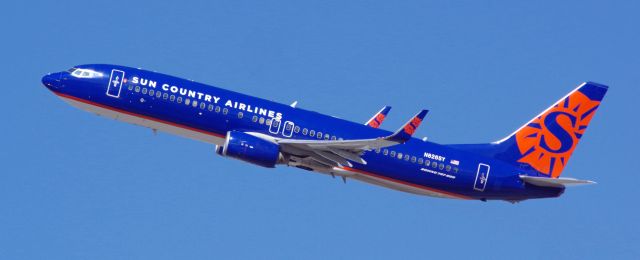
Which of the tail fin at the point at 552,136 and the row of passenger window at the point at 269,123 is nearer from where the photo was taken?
the row of passenger window at the point at 269,123

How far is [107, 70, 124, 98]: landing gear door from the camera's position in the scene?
66.3 metres

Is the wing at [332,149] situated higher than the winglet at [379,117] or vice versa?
the winglet at [379,117]

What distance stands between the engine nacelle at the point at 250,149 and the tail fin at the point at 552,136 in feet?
49.2

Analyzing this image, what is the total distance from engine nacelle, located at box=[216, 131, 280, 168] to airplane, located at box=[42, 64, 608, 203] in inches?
2.4

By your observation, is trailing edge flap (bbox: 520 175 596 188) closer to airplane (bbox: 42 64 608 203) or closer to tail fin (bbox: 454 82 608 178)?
airplane (bbox: 42 64 608 203)

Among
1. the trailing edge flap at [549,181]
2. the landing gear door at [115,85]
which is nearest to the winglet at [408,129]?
the trailing edge flap at [549,181]

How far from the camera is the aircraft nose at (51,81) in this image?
67438 millimetres

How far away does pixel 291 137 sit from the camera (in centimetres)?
6762

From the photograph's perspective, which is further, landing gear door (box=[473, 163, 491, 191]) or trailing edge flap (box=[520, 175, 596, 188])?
landing gear door (box=[473, 163, 491, 191])

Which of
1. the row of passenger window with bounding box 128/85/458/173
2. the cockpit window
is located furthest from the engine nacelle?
the cockpit window

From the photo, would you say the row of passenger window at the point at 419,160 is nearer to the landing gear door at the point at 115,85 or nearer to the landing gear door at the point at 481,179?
the landing gear door at the point at 481,179

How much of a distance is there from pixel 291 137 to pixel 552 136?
20398 mm

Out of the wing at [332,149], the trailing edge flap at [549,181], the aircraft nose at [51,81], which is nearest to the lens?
the wing at [332,149]

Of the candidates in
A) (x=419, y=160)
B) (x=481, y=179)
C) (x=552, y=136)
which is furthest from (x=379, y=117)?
(x=552, y=136)
